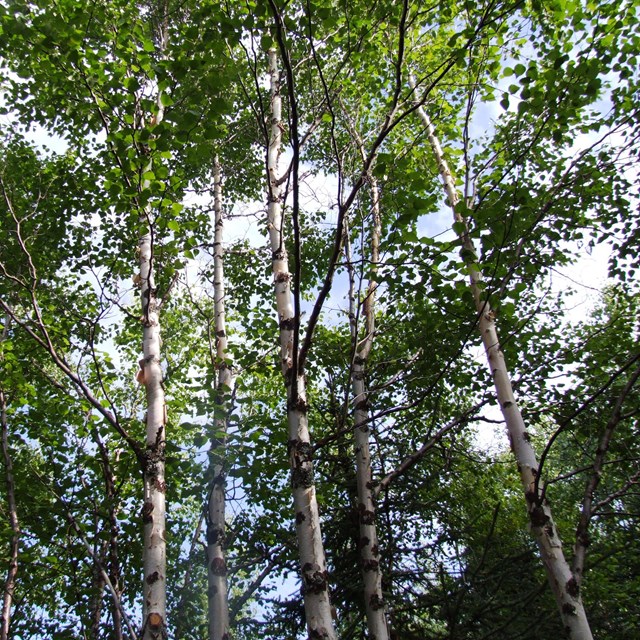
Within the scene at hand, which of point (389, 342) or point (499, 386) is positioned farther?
point (389, 342)

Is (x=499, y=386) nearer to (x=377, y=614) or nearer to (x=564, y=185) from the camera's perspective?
(x=564, y=185)

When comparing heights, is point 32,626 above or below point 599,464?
above

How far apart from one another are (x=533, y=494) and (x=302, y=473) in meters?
1.88

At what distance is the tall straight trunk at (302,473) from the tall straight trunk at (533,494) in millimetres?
1377

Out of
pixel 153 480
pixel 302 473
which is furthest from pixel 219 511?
pixel 302 473

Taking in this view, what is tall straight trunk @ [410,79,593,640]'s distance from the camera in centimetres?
311

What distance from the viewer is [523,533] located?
500 inches

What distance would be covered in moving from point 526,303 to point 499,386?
413 centimetres

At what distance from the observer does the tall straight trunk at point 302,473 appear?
2602mm

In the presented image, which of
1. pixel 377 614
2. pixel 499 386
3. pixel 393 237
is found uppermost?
pixel 393 237

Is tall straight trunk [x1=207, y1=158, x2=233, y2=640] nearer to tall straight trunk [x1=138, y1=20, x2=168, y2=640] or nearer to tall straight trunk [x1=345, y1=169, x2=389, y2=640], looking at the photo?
tall straight trunk [x1=138, y1=20, x2=168, y2=640]

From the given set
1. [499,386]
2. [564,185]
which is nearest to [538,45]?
[564,185]

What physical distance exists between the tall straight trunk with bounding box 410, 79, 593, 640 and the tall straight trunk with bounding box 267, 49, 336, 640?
1.38 metres

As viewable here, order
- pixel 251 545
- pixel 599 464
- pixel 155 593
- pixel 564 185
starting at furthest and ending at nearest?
pixel 251 545, pixel 564 185, pixel 155 593, pixel 599 464
